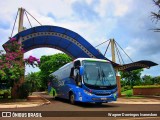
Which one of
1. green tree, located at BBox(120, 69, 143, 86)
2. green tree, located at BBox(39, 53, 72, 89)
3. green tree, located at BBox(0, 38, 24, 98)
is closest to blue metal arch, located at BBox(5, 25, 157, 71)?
green tree, located at BBox(0, 38, 24, 98)

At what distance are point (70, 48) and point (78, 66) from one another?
14374 millimetres

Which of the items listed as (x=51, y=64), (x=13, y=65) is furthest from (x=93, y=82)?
(x=51, y=64)

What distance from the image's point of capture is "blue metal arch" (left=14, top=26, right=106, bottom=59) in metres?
Result: 28.1

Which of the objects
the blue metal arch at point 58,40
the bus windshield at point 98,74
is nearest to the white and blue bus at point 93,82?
the bus windshield at point 98,74

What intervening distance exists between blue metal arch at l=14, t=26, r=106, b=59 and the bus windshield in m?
10.6

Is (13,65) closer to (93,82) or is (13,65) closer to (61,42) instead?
(93,82)

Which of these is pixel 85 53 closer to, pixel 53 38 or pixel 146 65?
pixel 53 38

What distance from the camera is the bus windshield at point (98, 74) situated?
59.2ft

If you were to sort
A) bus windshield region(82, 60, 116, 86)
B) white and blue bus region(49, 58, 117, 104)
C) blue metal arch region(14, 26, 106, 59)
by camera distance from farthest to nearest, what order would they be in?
blue metal arch region(14, 26, 106, 59)
bus windshield region(82, 60, 116, 86)
white and blue bus region(49, 58, 117, 104)

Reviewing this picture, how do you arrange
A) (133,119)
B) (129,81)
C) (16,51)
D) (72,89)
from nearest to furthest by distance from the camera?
1. (133,119)
2. (72,89)
3. (16,51)
4. (129,81)

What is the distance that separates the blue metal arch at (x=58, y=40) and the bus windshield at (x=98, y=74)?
417 inches

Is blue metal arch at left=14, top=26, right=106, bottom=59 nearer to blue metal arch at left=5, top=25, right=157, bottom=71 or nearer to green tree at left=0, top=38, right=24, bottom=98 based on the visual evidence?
blue metal arch at left=5, top=25, right=157, bottom=71

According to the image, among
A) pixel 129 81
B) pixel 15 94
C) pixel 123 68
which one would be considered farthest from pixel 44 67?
pixel 15 94

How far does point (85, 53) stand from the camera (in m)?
31.8
